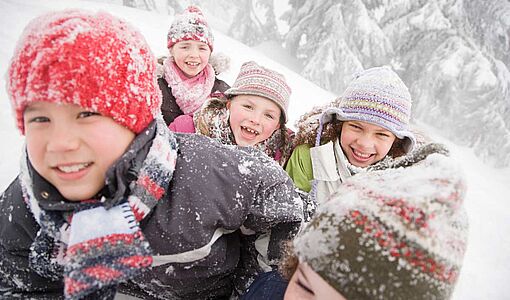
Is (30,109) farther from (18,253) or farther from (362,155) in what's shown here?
(362,155)

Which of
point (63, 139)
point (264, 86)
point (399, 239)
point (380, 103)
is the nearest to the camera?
point (399, 239)

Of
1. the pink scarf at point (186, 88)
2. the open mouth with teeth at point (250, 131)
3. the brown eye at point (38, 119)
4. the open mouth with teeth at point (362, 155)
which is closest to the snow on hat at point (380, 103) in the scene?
the open mouth with teeth at point (362, 155)

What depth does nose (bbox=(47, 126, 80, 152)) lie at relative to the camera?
882 millimetres

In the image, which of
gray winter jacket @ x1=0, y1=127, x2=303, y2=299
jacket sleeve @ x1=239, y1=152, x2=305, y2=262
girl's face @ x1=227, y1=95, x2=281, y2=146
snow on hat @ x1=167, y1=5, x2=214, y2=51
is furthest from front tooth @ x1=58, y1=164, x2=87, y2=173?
snow on hat @ x1=167, y1=5, x2=214, y2=51

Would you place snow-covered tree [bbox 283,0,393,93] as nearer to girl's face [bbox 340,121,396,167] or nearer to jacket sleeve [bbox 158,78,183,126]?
jacket sleeve [bbox 158,78,183,126]

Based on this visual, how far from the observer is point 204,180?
1.20 meters

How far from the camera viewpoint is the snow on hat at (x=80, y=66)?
88 centimetres

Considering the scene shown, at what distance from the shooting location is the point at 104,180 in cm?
100

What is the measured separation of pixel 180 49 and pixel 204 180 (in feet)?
6.87

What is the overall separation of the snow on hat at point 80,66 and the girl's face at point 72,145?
0.03m

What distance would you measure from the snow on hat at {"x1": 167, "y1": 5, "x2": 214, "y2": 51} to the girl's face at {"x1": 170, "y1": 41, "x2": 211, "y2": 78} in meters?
0.04

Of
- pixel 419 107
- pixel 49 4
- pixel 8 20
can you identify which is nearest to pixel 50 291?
pixel 8 20

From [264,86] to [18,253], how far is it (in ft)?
Result: 5.04

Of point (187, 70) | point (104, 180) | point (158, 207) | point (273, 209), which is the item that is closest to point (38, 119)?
point (104, 180)
